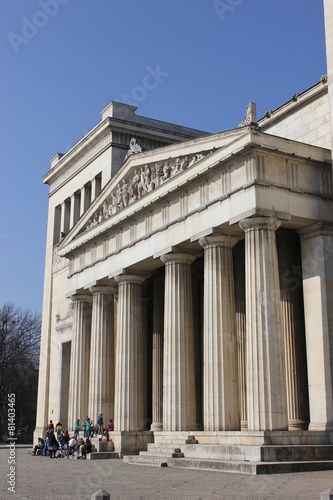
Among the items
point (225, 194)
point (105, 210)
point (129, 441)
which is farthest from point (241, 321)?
point (105, 210)

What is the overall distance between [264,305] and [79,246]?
20800mm

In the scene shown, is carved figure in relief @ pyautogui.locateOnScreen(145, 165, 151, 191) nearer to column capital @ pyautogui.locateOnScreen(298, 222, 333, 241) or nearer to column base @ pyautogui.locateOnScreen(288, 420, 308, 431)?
column capital @ pyautogui.locateOnScreen(298, 222, 333, 241)

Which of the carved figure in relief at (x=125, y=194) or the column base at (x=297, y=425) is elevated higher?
the carved figure in relief at (x=125, y=194)

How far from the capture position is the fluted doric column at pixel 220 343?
97.5 feet

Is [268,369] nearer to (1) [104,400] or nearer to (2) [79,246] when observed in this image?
(1) [104,400]

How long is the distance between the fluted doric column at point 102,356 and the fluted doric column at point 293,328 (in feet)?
48.4

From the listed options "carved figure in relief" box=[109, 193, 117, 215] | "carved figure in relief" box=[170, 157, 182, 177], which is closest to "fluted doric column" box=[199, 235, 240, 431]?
"carved figure in relief" box=[170, 157, 182, 177]

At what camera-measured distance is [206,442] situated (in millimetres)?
29672

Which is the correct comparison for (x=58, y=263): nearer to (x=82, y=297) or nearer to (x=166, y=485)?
(x=82, y=297)

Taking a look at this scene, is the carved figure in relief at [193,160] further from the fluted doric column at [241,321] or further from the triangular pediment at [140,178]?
the fluted doric column at [241,321]

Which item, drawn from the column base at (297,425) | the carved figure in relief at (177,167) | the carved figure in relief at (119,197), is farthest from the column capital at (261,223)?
the carved figure in relief at (119,197)

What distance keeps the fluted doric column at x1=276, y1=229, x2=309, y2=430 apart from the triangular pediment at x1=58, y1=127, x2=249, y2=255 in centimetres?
561

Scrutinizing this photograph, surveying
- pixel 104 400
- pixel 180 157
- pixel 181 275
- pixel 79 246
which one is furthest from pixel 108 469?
pixel 79 246

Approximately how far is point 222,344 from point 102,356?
46.6ft
